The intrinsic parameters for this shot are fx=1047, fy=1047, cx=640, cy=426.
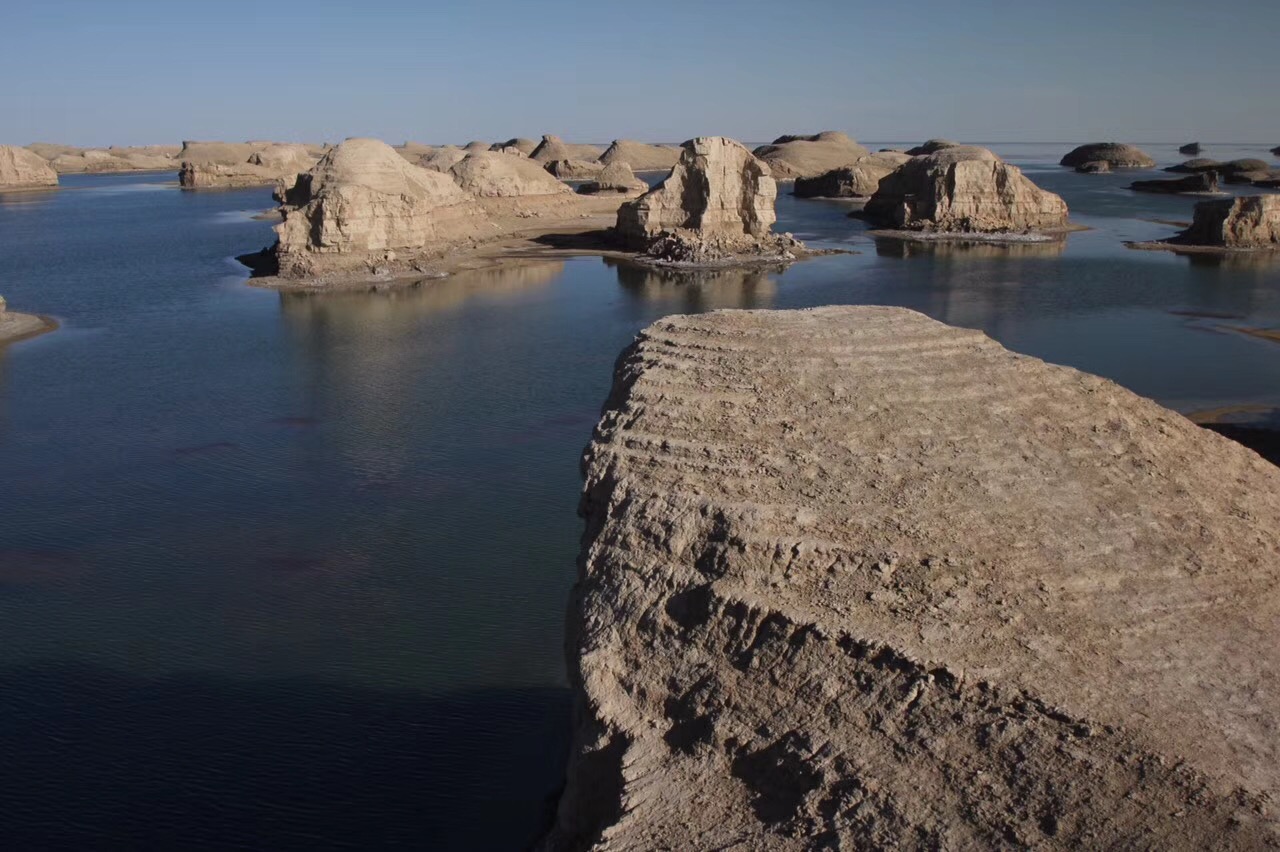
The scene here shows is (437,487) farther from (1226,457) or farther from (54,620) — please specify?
(1226,457)

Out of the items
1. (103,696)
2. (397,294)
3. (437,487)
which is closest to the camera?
(103,696)

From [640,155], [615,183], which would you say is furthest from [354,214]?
[640,155]

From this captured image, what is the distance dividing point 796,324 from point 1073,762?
612cm

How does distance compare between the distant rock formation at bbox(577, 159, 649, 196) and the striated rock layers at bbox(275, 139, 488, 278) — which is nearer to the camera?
the striated rock layers at bbox(275, 139, 488, 278)

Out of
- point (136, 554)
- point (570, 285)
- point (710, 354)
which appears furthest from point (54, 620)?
point (570, 285)

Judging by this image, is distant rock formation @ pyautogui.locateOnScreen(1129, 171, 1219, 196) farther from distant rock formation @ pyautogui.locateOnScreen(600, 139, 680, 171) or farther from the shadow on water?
the shadow on water

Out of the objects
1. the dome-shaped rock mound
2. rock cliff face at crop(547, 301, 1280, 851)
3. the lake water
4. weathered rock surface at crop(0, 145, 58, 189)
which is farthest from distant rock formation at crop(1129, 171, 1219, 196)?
weathered rock surface at crop(0, 145, 58, 189)

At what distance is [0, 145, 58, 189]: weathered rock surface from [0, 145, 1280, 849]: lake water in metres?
73.9

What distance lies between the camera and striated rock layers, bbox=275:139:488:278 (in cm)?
5066

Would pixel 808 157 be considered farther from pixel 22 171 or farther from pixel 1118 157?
pixel 22 171

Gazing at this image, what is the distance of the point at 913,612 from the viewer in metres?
8.10

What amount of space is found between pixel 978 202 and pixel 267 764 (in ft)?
213

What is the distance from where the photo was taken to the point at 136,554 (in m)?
19.3

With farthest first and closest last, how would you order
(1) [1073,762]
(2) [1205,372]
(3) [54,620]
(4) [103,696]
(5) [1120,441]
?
1. (2) [1205,372]
2. (3) [54,620]
3. (4) [103,696]
4. (5) [1120,441]
5. (1) [1073,762]
